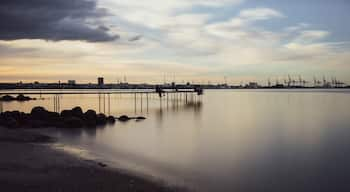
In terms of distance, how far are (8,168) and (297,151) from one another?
50.2 ft

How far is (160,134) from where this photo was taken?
27.4m

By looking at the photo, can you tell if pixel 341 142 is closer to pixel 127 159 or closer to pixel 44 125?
pixel 127 159

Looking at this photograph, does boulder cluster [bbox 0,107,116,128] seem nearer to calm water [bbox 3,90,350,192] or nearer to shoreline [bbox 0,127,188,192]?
calm water [bbox 3,90,350,192]

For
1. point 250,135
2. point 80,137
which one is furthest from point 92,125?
point 250,135

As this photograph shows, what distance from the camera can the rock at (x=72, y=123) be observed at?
3002 centimetres

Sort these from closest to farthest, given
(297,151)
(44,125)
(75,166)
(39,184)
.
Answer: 1. (39,184)
2. (75,166)
3. (297,151)
4. (44,125)

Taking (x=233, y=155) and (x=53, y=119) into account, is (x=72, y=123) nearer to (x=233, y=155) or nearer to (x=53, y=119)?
(x=53, y=119)

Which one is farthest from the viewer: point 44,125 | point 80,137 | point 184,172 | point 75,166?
point 44,125

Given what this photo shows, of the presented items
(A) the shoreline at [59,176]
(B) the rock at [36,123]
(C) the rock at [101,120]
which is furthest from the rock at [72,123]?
(A) the shoreline at [59,176]

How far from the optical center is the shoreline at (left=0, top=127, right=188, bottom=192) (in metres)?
9.45

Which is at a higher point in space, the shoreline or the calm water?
the shoreline

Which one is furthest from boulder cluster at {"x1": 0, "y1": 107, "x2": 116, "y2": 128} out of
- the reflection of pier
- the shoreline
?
the shoreline

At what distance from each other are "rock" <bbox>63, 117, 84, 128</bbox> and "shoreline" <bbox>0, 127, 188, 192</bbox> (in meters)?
15.0

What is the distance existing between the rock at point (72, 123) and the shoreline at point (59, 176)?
49.2 ft
